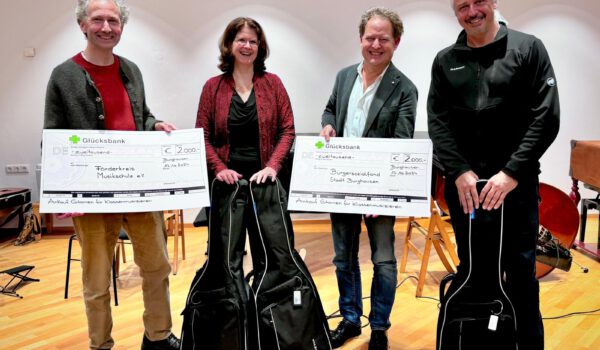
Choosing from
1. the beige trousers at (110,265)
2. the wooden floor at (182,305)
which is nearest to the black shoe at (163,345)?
the beige trousers at (110,265)

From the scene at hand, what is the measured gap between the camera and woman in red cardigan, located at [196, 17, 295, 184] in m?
2.28

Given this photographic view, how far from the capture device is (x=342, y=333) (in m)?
2.47

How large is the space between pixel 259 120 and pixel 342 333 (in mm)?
1247

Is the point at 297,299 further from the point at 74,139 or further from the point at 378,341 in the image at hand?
the point at 74,139

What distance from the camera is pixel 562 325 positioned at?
8.89 feet

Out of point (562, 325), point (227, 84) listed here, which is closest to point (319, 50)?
point (227, 84)

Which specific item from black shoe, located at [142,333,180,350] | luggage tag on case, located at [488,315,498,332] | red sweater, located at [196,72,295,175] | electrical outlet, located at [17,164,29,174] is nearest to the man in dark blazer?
red sweater, located at [196,72,295,175]

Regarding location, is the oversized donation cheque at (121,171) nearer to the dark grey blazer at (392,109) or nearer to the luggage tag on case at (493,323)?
the dark grey blazer at (392,109)

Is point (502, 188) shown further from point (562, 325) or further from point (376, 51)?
point (562, 325)

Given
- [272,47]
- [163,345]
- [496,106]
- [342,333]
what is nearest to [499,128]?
[496,106]

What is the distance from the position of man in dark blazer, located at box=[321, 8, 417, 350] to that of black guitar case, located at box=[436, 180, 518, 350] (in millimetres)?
465

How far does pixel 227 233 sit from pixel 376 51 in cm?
111

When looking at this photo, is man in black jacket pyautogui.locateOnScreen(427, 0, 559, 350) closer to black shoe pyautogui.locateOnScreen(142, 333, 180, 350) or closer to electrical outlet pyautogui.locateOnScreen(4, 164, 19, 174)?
black shoe pyautogui.locateOnScreen(142, 333, 180, 350)

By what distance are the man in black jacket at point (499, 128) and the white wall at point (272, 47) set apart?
3324mm
